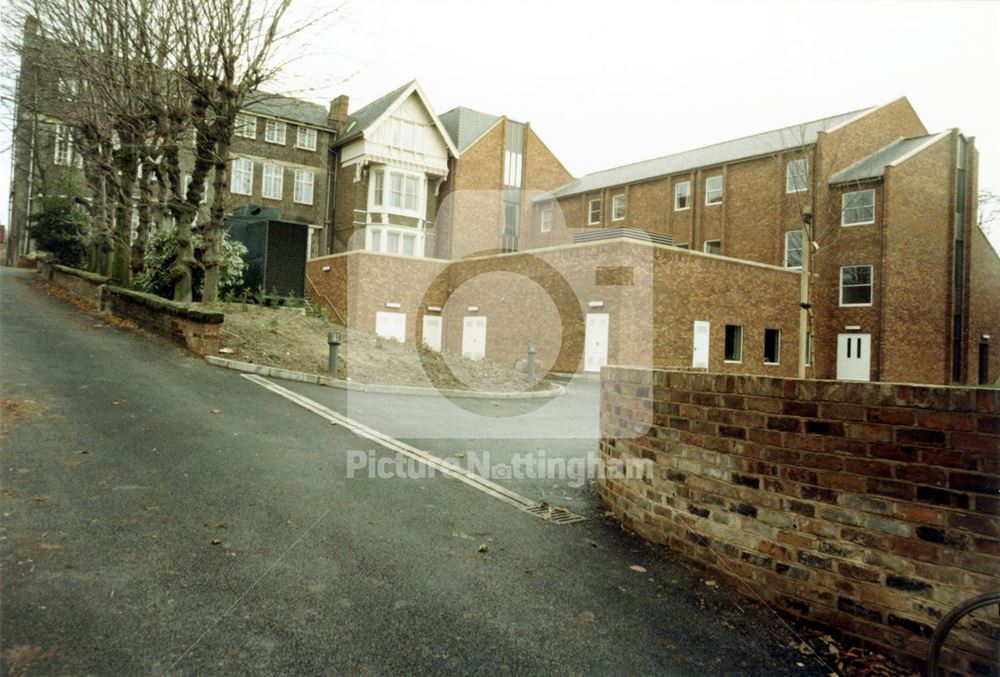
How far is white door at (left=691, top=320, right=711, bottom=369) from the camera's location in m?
24.5

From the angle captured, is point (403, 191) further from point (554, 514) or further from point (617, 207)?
point (554, 514)

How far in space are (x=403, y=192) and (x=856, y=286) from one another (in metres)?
24.0

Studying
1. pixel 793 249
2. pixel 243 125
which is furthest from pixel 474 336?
pixel 793 249

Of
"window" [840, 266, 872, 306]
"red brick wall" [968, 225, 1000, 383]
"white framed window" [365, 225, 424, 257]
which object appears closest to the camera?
"window" [840, 266, 872, 306]

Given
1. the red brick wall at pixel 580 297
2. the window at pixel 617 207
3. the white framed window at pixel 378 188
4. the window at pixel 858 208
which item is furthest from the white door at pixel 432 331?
the window at pixel 858 208

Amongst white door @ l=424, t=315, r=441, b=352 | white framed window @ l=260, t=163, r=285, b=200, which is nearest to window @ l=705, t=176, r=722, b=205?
white door @ l=424, t=315, r=441, b=352

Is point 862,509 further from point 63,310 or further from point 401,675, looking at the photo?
point 63,310

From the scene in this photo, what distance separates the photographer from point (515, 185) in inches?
1590

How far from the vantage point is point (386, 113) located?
117 ft

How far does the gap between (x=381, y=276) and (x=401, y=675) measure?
2542 cm

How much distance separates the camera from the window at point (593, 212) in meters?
40.0

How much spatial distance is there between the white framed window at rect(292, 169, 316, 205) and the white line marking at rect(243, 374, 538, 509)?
3140cm

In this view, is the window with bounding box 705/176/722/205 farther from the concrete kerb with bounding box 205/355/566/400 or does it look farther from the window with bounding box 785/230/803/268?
the concrete kerb with bounding box 205/355/566/400

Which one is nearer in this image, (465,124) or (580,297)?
(580,297)
